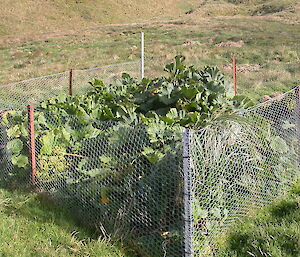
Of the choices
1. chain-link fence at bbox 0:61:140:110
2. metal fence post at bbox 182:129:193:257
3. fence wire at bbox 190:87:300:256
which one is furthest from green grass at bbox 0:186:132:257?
chain-link fence at bbox 0:61:140:110

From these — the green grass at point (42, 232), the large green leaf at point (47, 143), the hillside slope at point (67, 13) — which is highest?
the hillside slope at point (67, 13)

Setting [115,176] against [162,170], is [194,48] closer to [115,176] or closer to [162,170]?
[115,176]

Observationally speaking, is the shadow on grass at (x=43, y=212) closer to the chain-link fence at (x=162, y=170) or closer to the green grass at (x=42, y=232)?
the green grass at (x=42, y=232)

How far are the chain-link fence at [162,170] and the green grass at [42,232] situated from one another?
0.60ft

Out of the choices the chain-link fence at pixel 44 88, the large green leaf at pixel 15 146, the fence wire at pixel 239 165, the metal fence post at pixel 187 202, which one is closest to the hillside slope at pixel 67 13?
the chain-link fence at pixel 44 88

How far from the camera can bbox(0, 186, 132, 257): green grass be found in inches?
175

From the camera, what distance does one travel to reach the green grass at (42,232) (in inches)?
175

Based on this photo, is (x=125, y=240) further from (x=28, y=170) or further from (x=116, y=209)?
(x=28, y=170)

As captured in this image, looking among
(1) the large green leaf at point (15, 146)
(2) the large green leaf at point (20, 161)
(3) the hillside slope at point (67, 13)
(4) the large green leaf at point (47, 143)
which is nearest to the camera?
(4) the large green leaf at point (47, 143)

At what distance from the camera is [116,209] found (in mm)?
4828

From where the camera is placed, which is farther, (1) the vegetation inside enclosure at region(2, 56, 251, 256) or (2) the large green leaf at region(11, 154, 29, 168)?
(2) the large green leaf at region(11, 154, 29, 168)

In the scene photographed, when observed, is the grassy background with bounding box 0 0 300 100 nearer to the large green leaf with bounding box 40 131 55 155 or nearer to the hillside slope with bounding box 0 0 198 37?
the hillside slope with bounding box 0 0 198 37

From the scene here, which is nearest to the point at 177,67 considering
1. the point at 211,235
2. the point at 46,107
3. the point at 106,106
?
the point at 106,106

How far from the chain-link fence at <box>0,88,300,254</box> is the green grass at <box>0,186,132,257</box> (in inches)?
7.2
